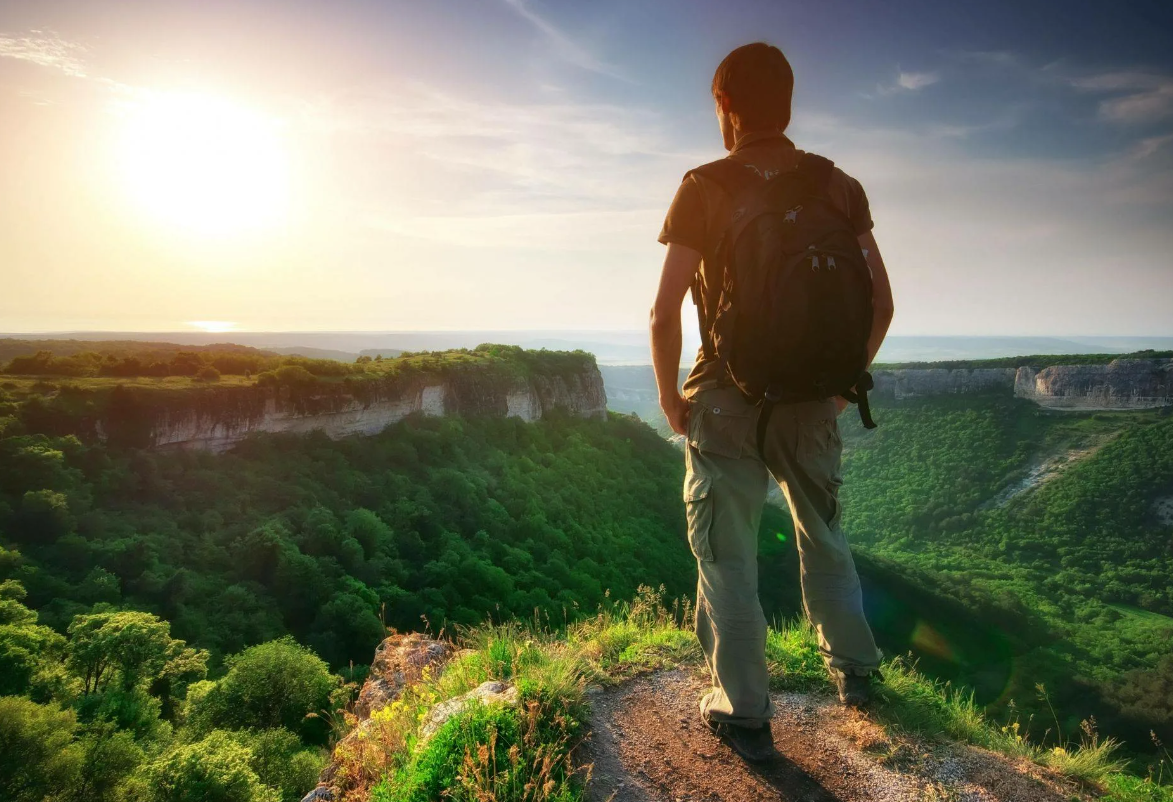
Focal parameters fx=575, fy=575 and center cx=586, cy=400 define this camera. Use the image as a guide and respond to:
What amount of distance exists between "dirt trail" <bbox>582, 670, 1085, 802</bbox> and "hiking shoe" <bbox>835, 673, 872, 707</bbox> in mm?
64

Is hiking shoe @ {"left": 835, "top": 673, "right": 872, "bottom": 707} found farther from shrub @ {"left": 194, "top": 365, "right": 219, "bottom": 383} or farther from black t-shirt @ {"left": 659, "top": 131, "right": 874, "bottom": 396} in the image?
shrub @ {"left": 194, "top": 365, "right": 219, "bottom": 383}

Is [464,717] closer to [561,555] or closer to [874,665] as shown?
[874,665]

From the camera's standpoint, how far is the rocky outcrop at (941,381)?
54875 mm

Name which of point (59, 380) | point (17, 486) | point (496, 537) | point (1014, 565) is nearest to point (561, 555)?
point (496, 537)

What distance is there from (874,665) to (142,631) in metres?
17.4

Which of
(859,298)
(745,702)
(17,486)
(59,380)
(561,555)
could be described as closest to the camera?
(859,298)

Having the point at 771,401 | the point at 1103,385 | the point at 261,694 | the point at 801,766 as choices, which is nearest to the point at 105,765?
the point at 261,694

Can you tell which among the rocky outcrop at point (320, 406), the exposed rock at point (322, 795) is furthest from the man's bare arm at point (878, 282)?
the rocky outcrop at point (320, 406)

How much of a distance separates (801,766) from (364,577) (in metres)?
20.0

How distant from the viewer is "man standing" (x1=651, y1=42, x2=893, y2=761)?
8.05ft

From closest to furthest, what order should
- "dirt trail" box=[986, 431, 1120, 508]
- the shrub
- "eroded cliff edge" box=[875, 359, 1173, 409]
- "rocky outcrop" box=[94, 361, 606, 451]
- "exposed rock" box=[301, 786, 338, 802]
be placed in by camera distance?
"exposed rock" box=[301, 786, 338, 802], "rocky outcrop" box=[94, 361, 606, 451], the shrub, "dirt trail" box=[986, 431, 1120, 508], "eroded cliff edge" box=[875, 359, 1173, 409]

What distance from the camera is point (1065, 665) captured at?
25688 mm

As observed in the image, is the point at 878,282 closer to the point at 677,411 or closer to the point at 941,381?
the point at 677,411

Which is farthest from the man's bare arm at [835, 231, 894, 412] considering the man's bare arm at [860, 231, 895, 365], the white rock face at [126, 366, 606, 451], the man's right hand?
the white rock face at [126, 366, 606, 451]
